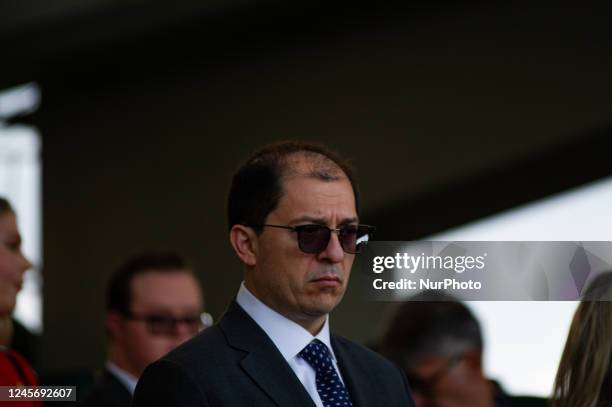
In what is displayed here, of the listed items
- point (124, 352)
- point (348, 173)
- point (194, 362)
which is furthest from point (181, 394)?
point (124, 352)

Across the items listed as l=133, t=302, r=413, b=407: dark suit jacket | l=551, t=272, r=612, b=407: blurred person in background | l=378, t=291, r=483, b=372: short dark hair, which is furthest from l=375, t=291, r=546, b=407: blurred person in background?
l=133, t=302, r=413, b=407: dark suit jacket

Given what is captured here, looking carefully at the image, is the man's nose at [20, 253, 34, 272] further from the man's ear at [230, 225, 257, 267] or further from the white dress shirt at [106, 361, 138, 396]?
the man's ear at [230, 225, 257, 267]

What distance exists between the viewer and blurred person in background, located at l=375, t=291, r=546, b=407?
3289 mm

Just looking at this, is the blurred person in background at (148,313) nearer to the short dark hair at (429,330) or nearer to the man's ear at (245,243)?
the short dark hair at (429,330)

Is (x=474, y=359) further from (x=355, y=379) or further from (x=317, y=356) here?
(x=317, y=356)

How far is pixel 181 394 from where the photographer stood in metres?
2.43

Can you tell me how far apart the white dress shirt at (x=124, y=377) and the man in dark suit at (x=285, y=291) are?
1198 millimetres

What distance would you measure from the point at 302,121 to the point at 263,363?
5923 millimetres

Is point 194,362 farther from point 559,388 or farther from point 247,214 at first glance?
point 559,388

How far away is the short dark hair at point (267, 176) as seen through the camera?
2.62 m

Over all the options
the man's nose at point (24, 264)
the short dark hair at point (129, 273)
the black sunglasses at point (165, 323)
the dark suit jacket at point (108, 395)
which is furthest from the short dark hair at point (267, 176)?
the short dark hair at point (129, 273)

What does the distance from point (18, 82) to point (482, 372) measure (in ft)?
17.0

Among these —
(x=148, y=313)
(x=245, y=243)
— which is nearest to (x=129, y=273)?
(x=148, y=313)

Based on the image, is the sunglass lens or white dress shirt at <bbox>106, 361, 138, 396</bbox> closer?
the sunglass lens
